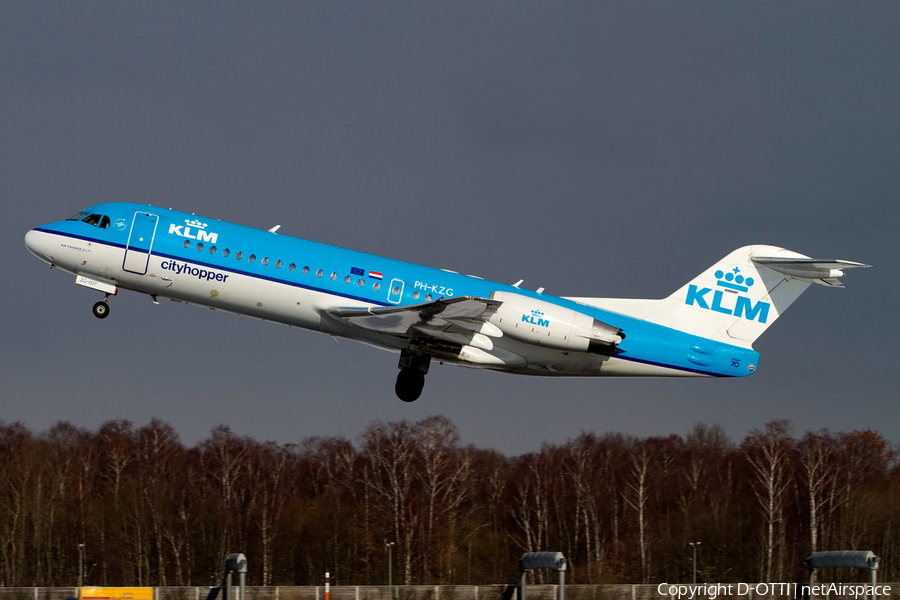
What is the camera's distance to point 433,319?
92.7 feet

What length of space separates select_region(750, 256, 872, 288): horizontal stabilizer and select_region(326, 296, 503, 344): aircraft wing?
7.84 metres

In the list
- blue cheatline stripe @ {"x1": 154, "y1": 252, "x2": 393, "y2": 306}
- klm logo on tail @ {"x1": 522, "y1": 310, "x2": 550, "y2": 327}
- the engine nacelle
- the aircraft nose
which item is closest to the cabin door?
blue cheatline stripe @ {"x1": 154, "y1": 252, "x2": 393, "y2": 306}

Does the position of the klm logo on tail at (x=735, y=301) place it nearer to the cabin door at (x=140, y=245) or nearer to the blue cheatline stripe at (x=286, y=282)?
the blue cheatline stripe at (x=286, y=282)

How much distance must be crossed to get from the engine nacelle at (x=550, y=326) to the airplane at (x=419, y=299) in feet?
0.10

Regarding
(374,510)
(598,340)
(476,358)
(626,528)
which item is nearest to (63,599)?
(476,358)

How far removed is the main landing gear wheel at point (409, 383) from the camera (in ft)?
98.9

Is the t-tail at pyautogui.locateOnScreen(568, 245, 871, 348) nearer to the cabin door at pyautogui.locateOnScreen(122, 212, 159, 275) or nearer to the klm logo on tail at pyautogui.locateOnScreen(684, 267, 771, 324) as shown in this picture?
the klm logo on tail at pyautogui.locateOnScreen(684, 267, 771, 324)

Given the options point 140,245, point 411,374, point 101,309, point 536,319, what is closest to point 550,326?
point 536,319

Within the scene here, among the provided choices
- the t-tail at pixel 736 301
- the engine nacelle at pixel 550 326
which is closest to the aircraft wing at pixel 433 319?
the engine nacelle at pixel 550 326

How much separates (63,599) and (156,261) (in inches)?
409

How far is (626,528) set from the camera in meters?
56.3

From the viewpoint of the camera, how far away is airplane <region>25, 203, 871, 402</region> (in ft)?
93.7

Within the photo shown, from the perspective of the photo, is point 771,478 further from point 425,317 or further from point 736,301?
point 425,317

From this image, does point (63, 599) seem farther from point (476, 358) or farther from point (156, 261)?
point (476, 358)
